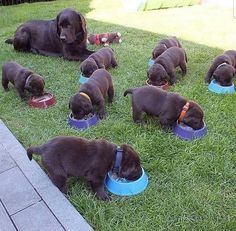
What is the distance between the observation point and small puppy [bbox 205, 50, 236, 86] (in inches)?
217

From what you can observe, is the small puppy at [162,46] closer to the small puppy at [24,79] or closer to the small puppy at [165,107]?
the small puppy at [165,107]

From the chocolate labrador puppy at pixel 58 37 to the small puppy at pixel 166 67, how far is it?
1891 millimetres

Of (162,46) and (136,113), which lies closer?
(136,113)

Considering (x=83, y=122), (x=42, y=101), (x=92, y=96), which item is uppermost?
(x=92, y=96)

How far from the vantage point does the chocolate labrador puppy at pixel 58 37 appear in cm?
708

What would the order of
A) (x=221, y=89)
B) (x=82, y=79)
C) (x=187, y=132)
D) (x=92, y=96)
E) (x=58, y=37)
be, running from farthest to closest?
(x=58, y=37) < (x=82, y=79) < (x=221, y=89) < (x=92, y=96) < (x=187, y=132)

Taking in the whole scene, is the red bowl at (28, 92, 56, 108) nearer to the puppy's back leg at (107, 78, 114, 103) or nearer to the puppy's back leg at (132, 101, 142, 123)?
the puppy's back leg at (107, 78, 114, 103)

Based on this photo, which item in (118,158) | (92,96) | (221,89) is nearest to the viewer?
(118,158)

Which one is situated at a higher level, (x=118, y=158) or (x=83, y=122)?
(x=118, y=158)

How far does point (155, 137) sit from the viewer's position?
14.8 feet

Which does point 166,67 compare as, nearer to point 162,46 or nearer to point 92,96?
point 162,46

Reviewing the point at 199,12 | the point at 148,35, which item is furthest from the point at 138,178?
the point at 199,12

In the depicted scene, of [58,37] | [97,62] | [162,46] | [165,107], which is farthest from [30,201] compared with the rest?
[58,37]

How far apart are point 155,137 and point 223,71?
5.68 ft
